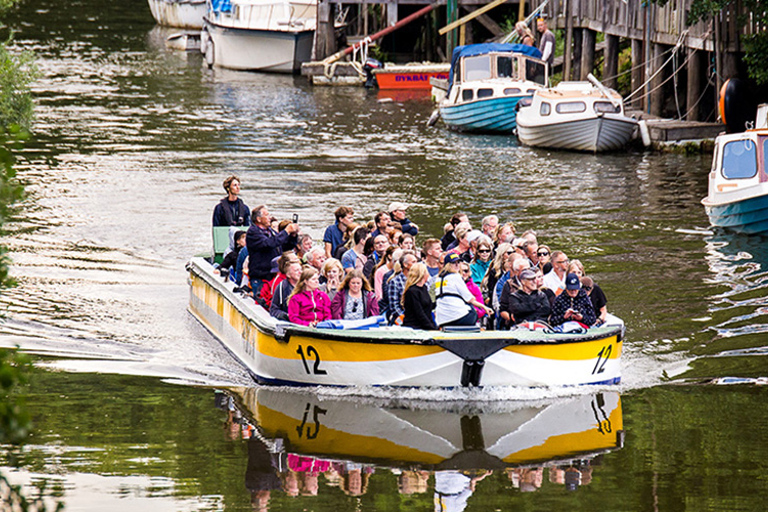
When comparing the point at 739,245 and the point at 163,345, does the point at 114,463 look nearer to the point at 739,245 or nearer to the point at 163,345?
the point at 163,345

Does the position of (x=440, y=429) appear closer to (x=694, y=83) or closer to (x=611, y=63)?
(x=694, y=83)

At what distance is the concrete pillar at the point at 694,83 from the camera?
30516mm

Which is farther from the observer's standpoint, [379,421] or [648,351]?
[648,351]

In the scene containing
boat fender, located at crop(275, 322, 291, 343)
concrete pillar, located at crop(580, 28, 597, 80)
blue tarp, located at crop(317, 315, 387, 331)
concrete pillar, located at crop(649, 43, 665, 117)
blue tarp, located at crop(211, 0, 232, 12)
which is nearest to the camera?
blue tarp, located at crop(317, 315, 387, 331)

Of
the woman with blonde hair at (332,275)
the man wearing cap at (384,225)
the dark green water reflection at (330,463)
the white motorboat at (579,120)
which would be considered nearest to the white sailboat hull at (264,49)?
the white motorboat at (579,120)

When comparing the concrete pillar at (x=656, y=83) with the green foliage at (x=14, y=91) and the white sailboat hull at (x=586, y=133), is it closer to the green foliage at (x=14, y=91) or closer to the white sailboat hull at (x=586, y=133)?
the white sailboat hull at (x=586, y=133)

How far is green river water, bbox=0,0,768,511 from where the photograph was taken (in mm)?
10906

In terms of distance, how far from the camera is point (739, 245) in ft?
70.2

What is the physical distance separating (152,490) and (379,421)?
2.74m

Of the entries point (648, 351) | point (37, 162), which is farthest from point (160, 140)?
point (648, 351)

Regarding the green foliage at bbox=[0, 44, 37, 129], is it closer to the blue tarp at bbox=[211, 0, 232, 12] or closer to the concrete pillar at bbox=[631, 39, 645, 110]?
the concrete pillar at bbox=[631, 39, 645, 110]

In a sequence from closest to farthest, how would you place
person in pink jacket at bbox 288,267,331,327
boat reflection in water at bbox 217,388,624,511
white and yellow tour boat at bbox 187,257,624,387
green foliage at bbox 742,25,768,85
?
boat reflection in water at bbox 217,388,624,511
white and yellow tour boat at bbox 187,257,624,387
person in pink jacket at bbox 288,267,331,327
green foliage at bbox 742,25,768,85

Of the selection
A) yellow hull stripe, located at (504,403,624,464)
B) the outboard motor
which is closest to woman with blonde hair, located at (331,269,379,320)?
yellow hull stripe, located at (504,403,624,464)

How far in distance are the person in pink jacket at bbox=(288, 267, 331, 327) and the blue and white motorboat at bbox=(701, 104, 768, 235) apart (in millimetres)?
11001
